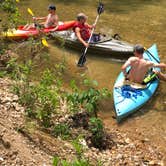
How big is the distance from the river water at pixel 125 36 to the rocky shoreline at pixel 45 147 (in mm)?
421

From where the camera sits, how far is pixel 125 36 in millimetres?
11578

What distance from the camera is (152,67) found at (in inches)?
313

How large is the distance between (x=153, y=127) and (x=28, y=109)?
7.95 ft

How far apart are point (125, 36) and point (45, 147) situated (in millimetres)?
7117

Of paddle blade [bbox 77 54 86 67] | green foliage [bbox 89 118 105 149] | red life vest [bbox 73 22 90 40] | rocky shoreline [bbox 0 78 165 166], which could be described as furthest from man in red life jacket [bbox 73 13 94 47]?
green foliage [bbox 89 118 105 149]

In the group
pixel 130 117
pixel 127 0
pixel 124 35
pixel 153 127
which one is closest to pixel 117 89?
pixel 130 117

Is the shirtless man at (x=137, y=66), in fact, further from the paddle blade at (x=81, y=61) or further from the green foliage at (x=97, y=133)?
the green foliage at (x=97, y=133)

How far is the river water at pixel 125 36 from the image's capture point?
7065mm

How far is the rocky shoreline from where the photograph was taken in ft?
14.7

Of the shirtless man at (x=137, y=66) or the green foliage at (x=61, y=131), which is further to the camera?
the shirtless man at (x=137, y=66)

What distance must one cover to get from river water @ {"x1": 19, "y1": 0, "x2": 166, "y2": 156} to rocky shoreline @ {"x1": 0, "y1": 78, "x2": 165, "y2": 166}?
421 millimetres

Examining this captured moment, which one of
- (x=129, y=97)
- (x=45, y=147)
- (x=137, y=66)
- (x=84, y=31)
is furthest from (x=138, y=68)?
(x=45, y=147)

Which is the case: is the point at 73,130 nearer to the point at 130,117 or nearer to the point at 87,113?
the point at 87,113

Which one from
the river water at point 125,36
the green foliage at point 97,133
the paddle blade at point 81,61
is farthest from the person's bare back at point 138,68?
the green foliage at point 97,133
